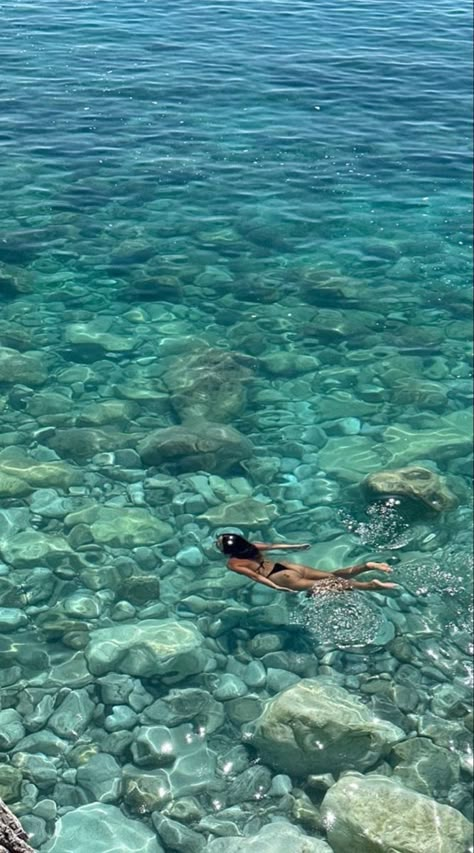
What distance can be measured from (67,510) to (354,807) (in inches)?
275

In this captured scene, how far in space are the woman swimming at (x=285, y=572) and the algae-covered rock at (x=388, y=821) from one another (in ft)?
10.9

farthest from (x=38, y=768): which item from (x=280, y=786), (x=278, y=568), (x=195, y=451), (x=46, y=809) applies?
(x=195, y=451)

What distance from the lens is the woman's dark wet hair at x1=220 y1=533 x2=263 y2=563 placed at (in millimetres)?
12906

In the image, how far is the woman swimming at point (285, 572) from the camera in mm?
12734

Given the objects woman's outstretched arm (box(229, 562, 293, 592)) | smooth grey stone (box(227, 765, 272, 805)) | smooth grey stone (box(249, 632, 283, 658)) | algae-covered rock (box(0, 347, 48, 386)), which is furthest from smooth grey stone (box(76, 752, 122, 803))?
algae-covered rock (box(0, 347, 48, 386))

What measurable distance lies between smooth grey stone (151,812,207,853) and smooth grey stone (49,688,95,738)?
163cm

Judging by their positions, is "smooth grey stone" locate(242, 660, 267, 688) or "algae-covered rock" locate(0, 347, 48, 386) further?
"algae-covered rock" locate(0, 347, 48, 386)

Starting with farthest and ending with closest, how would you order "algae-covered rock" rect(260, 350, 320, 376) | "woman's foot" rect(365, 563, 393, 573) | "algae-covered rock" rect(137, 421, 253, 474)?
"algae-covered rock" rect(260, 350, 320, 376) → "algae-covered rock" rect(137, 421, 253, 474) → "woman's foot" rect(365, 563, 393, 573)

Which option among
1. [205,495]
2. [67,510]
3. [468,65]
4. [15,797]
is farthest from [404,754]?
[468,65]

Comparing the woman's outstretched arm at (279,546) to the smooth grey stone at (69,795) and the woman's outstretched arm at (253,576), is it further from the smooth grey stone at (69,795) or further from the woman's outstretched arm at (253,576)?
the smooth grey stone at (69,795)

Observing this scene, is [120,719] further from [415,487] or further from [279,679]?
[415,487]

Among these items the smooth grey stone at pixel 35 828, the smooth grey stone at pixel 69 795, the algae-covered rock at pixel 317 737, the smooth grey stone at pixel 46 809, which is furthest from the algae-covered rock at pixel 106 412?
the smooth grey stone at pixel 35 828

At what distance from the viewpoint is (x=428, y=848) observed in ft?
30.2

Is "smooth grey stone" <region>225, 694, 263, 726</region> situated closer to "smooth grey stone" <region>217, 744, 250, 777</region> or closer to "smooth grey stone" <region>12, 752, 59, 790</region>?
"smooth grey stone" <region>217, 744, 250, 777</region>
